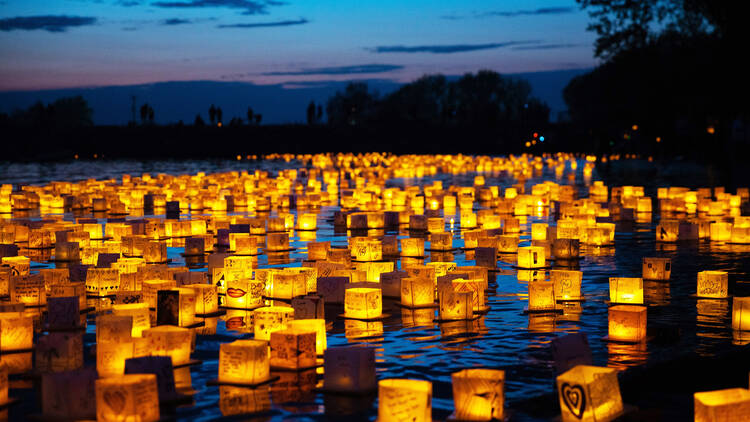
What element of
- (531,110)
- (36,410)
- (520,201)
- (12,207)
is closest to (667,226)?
(520,201)

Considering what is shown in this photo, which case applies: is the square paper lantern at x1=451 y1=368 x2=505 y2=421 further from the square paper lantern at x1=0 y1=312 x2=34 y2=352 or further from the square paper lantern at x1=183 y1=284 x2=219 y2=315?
the square paper lantern at x1=183 y1=284 x2=219 y2=315

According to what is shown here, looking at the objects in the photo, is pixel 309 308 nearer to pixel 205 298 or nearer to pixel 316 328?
pixel 316 328

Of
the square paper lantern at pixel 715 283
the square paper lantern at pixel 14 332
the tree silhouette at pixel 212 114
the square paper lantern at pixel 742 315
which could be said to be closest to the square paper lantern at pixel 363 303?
the square paper lantern at pixel 14 332

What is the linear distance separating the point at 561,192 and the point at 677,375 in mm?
23335

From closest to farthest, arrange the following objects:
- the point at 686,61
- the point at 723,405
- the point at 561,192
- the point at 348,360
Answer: the point at 723,405
the point at 348,360
the point at 561,192
the point at 686,61

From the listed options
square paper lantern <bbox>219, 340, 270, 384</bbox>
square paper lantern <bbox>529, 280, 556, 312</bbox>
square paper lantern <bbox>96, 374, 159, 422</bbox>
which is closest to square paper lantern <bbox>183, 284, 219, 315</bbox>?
square paper lantern <bbox>219, 340, 270, 384</bbox>

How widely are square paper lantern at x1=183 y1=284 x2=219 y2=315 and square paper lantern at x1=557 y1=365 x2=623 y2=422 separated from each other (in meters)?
5.79

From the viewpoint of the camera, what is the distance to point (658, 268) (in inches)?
579

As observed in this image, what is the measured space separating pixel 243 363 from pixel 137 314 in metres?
2.41

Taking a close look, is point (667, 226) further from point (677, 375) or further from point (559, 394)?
point (559, 394)

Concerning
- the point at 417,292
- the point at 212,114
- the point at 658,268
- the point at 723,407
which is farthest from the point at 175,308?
the point at 212,114

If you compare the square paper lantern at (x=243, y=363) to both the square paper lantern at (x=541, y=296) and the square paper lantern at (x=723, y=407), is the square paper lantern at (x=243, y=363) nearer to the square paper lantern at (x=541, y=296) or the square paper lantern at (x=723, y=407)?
the square paper lantern at (x=723, y=407)

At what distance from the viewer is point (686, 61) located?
37375 millimetres

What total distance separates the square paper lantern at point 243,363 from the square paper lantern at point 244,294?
3.86 m
